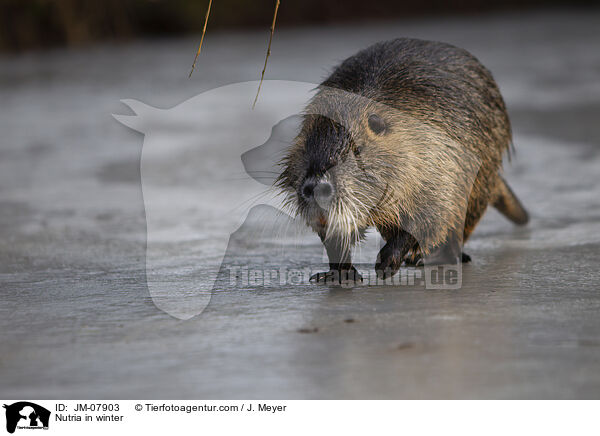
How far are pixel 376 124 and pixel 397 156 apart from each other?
135mm

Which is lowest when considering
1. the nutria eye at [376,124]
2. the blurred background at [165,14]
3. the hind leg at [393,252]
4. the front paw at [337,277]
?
the front paw at [337,277]

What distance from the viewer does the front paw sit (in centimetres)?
298

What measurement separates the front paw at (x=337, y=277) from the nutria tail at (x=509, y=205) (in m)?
1.00

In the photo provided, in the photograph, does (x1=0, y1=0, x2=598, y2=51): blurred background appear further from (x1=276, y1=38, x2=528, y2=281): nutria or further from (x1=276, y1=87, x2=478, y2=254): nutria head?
(x1=276, y1=87, x2=478, y2=254): nutria head

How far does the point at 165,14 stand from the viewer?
54.6 feet

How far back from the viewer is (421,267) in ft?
10.8

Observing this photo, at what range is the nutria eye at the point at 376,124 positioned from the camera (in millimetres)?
2994

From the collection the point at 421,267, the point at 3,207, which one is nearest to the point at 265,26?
the point at 3,207

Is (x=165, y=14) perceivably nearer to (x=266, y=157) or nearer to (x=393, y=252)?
(x=266, y=157)
